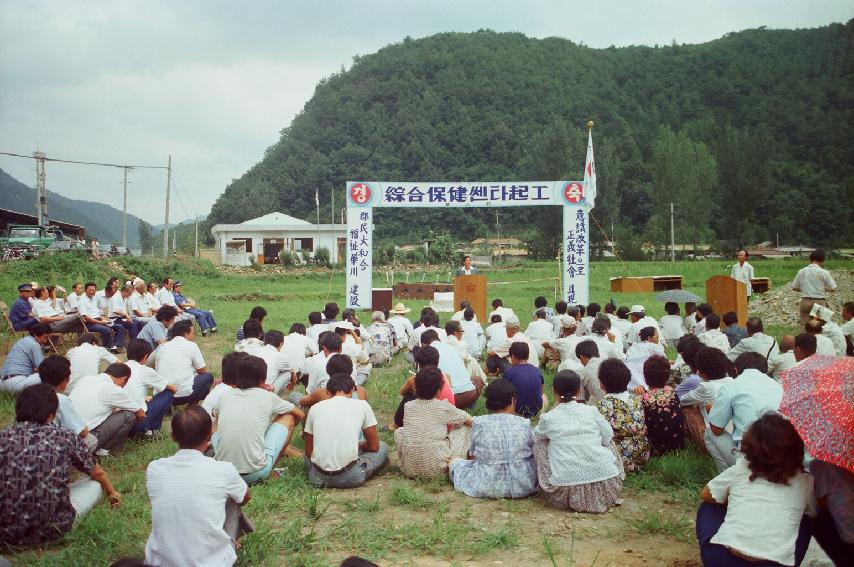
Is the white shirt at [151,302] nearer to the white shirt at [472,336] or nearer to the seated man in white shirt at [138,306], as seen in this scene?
the seated man in white shirt at [138,306]

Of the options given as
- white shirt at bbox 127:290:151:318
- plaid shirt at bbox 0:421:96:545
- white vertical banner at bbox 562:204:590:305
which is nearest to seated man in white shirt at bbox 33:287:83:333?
white shirt at bbox 127:290:151:318

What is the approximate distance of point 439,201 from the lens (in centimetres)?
1530

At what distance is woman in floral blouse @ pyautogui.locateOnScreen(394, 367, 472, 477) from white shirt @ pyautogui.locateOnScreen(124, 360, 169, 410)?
2381mm

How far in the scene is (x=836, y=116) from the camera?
55781 mm

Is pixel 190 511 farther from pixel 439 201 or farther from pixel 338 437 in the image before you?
pixel 439 201

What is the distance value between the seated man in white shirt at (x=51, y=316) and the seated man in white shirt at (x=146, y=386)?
5.33 m

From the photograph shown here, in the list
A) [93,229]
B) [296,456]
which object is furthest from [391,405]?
[93,229]

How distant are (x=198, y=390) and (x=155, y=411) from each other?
2.40 feet

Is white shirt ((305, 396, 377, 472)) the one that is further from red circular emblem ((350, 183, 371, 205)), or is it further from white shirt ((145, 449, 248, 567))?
red circular emblem ((350, 183, 371, 205))

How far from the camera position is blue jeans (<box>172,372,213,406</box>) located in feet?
22.4

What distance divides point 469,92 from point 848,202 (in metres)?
45.9

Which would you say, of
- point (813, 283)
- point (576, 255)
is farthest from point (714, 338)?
point (576, 255)

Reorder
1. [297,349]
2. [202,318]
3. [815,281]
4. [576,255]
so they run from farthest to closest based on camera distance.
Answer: [576,255] → [202,318] → [815,281] → [297,349]

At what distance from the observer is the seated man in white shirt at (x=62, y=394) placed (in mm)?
4496
